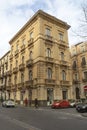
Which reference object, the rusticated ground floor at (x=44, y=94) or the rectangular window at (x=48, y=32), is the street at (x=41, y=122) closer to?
the rusticated ground floor at (x=44, y=94)

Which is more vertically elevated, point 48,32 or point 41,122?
point 48,32

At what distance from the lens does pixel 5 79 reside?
58562mm

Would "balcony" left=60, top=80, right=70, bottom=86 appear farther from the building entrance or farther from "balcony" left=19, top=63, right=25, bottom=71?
"balcony" left=19, top=63, right=25, bottom=71

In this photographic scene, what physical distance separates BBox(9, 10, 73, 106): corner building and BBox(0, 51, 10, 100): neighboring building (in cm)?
699

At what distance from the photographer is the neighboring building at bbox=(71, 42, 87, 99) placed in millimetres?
54656

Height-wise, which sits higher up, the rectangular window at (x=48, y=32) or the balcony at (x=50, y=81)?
the rectangular window at (x=48, y=32)

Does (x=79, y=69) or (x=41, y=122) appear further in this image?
(x=79, y=69)

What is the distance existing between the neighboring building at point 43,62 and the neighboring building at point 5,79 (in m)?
7.06

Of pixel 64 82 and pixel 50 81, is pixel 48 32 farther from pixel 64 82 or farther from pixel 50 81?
pixel 64 82

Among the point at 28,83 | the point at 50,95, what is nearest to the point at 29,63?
the point at 28,83

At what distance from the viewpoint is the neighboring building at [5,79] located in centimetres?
5457

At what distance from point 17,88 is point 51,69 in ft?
35.3

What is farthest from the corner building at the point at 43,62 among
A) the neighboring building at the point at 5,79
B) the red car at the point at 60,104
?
the neighboring building at the point at 5,79

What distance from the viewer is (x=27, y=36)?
45.3m
